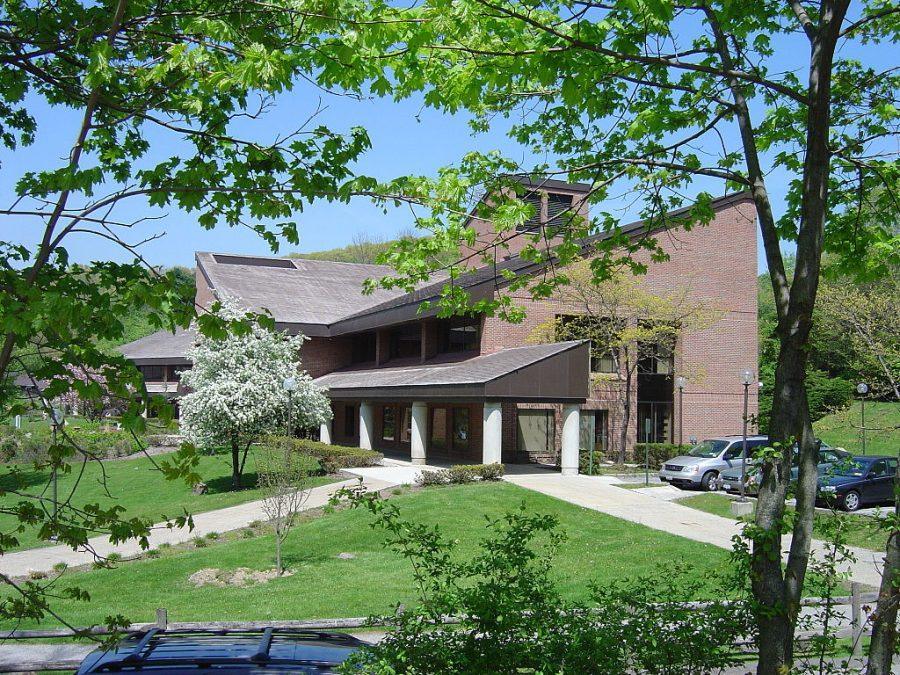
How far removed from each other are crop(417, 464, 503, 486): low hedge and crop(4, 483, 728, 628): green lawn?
157cm

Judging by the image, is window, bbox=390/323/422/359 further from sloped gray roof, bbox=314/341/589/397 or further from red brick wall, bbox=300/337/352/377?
red brick wall, bbox=300/337/352/377

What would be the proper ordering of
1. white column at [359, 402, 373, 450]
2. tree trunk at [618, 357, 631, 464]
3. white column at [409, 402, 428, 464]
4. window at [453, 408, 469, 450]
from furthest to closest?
white column at [359, 402, 373, 450], tree trunk at [618, 357, 631, 464], window at [453, 408, 469, 450], white column at [409, 402, 428, 464]

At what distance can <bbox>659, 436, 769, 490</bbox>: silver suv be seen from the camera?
26.1 meters

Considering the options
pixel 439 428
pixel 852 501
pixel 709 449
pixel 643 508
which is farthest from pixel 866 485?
pixel 439 428

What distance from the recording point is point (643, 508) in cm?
2175

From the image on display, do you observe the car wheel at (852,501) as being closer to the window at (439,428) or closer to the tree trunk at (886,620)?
the window at (439,428)

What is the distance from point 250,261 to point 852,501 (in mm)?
39512

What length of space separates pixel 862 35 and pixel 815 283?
392 cm

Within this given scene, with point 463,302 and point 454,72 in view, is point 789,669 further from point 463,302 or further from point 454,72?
point 454,72

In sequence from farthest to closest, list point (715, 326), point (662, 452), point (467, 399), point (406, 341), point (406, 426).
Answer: point (406, 341)
point (406, 426)
point (715, 326)
point (662, 452)
point (467, 399)

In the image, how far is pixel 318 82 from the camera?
5.55 m

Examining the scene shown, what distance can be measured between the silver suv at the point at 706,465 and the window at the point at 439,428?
1055 centimetres

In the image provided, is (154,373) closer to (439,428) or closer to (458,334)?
(439,428)

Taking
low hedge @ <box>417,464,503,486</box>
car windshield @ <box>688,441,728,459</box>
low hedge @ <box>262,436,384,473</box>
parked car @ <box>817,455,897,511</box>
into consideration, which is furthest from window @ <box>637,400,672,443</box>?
parked car @ <box>817,455,897,511</box>
